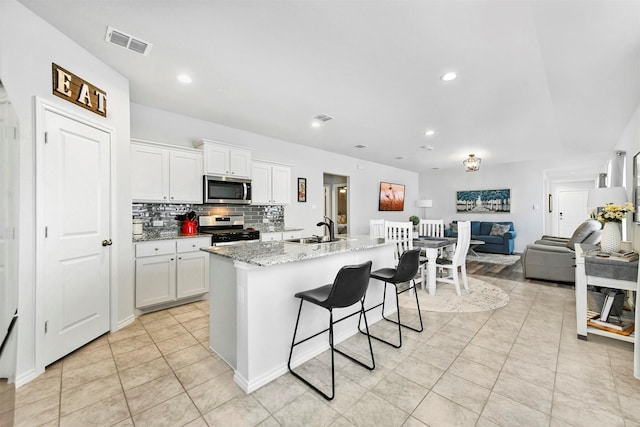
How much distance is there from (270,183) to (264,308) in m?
3.04

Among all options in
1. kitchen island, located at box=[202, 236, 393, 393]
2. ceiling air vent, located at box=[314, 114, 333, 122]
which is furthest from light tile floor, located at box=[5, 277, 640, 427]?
ceiling air vent, located at box=[314, 114, 333, 122]

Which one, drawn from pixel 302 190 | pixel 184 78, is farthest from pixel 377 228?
pixel 184 78

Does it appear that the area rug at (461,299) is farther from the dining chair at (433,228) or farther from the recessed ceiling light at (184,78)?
the recessed ceiling light at (184,78)

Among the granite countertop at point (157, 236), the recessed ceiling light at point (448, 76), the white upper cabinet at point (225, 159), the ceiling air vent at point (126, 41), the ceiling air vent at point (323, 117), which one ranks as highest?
the ceiling air vent at point (126, 41)

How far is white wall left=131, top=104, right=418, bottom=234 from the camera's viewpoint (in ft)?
12.0

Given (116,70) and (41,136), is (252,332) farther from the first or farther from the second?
(116,70)

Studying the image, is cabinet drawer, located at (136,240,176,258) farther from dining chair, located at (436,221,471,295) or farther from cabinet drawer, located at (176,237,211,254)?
dining chair, located at (436,221,471,295)

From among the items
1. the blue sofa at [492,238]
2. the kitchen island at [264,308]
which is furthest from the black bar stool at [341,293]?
the blue sofa at [492,238]

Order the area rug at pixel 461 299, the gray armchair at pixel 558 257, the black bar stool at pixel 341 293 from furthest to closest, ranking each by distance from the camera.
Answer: the gray armchair at pixel 558 257 → the area rug at pixel 461 299 → the black bar stool at pixel 341 293

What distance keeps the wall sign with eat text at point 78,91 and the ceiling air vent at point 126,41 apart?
0.44 meters

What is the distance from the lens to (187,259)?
336cm

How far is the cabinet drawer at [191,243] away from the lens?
3.30 m

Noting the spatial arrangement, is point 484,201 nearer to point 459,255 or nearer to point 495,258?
point 495,258

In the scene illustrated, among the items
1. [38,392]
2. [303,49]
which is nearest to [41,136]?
[38,392]
